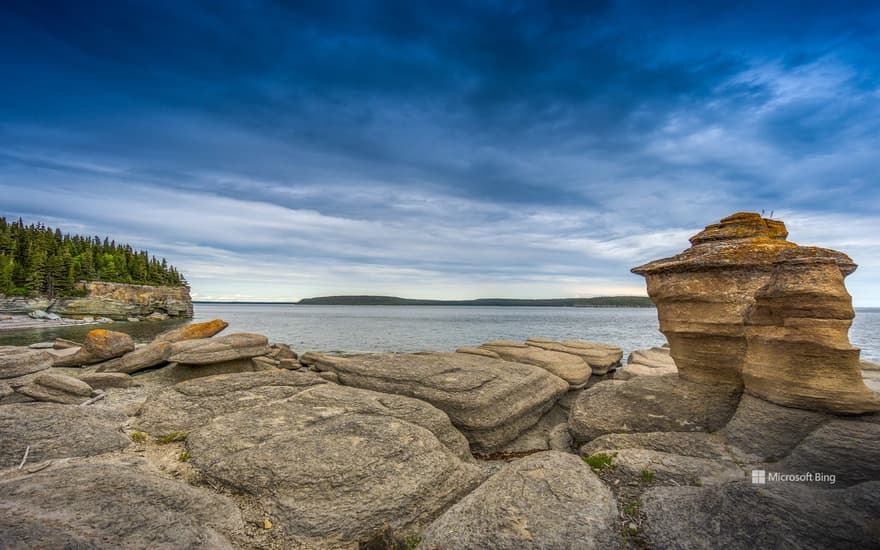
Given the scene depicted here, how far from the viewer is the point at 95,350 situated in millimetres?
20766

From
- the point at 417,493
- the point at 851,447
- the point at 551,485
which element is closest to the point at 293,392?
the point at 417,493

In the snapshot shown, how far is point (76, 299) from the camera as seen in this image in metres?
86.1

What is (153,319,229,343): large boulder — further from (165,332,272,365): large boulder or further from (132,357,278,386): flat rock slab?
(132,357,278,386): flat rock slab

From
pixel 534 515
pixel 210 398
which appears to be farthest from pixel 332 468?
pixel 210 398

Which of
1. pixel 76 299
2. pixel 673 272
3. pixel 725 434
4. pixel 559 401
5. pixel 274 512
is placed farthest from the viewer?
pixel 76 299

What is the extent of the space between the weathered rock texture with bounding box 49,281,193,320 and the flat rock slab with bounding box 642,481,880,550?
370ft

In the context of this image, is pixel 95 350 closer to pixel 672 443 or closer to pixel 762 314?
pixel 672 443

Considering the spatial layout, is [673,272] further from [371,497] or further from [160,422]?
[160,422]

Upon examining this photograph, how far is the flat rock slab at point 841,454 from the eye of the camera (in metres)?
6.46

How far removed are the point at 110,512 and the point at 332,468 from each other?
116 inches

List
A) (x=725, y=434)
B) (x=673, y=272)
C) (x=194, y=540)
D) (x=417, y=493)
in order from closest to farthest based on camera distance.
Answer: (x=194, y=540)
(x=417, y=493)
(x=725, y=434)
(x=673, y=272)

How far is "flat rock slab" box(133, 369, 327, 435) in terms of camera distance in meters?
9.20

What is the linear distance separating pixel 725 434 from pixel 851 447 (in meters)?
2.11

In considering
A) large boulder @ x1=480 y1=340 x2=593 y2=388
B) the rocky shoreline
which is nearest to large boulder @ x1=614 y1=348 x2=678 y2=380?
large boulder @ x1=480 y1=340 x2=593 y2=388
